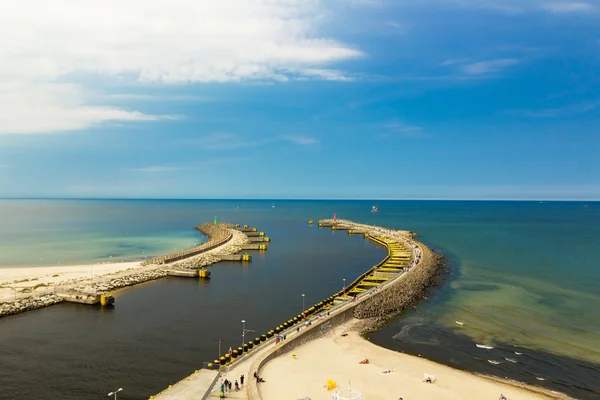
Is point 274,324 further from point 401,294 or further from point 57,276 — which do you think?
point 57,276

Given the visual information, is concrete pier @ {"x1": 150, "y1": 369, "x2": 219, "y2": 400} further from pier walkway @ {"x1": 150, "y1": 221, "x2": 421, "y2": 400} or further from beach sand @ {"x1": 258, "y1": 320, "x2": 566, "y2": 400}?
beach sand @ {"x1": 258, "y1": 320, "x2": 566, "y2": 400}

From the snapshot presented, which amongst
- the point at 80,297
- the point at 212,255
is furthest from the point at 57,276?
the point at 212,255

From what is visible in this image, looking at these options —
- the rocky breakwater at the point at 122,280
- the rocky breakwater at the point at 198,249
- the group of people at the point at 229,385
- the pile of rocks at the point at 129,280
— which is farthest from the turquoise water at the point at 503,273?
the group of people at the point at 229,385

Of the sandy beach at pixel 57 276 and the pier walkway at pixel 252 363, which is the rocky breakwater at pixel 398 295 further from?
Result: the sandy beach at pixel 57 276

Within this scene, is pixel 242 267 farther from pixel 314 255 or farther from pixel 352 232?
pixel 352 232

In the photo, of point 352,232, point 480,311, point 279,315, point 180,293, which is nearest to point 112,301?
point 180,293

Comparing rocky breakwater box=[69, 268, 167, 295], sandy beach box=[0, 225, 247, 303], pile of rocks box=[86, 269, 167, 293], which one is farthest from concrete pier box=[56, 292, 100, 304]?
pile of rocks box=[86, 269, 167, 293]
